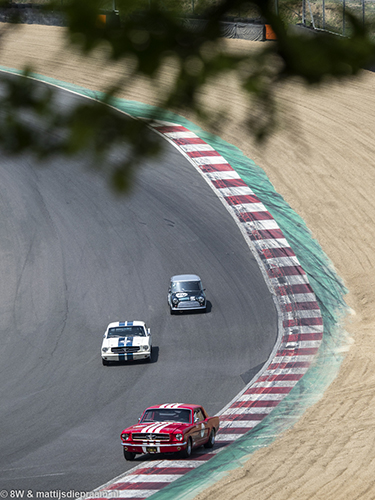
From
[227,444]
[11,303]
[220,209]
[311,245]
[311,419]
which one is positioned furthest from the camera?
[220,209]

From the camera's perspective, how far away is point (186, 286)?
2312cm

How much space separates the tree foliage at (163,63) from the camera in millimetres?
2271

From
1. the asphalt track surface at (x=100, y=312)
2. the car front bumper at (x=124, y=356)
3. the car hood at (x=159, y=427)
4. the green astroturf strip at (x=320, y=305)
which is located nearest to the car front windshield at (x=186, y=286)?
the asphalt track surface at (x=100, y=312)

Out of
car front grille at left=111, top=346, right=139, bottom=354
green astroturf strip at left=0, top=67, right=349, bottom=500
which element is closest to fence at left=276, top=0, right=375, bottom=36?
green astroturf strip at left=0, top=67, right=349, bottom=500

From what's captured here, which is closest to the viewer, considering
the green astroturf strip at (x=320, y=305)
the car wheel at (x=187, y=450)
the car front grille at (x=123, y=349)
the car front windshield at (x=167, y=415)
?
the green astroturf strip at (x=320, y=305)

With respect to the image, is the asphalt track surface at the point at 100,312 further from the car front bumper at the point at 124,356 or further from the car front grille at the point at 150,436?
the car front grille at the point at 150,436

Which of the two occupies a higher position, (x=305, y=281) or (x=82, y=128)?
(x=82, y=128)

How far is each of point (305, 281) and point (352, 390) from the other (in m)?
8.49

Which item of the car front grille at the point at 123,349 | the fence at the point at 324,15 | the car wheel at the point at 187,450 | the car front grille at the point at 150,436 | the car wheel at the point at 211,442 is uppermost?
the fence at the point at 324,15

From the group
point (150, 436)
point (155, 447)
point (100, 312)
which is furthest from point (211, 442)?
point (100, 312)

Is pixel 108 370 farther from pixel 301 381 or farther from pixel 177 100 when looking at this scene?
pixel 177 100

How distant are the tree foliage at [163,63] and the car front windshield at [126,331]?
58.1 ft

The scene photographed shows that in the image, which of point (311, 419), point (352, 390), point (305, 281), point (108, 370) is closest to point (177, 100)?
point (311, 419)

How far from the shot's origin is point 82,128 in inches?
97.3
